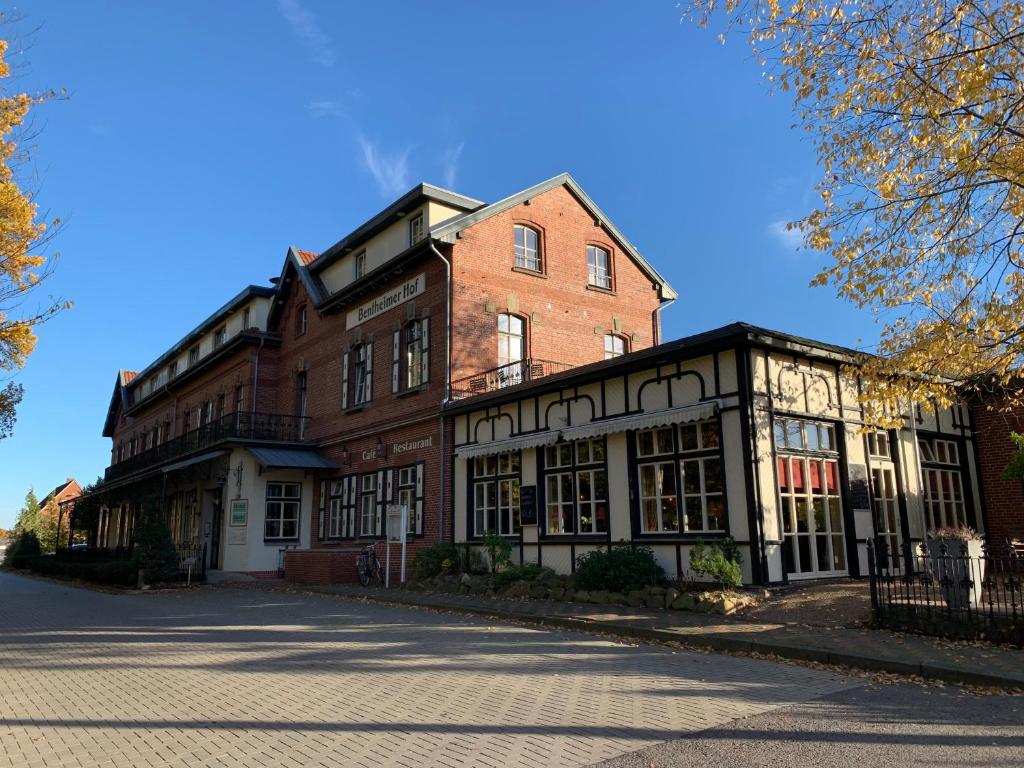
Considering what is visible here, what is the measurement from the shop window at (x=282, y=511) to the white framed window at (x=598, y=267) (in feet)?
38.6

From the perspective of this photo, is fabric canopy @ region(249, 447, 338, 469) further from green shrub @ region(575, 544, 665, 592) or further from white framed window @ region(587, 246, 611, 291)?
green shrub @ region(575, 544, 665, 592)

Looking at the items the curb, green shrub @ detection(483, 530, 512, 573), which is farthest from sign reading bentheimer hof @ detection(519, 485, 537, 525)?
the curb

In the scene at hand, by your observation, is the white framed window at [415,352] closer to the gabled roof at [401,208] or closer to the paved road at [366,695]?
the gabled roof at [401,208]

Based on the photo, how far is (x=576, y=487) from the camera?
15.4 m

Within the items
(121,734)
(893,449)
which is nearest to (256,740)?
(121,734)

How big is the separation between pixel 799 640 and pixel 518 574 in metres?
7.09

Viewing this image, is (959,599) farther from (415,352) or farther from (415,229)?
(415,229)

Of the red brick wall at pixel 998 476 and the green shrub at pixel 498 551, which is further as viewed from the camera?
the green shrub at pixel 498 551

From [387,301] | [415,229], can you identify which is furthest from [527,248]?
[387,301]

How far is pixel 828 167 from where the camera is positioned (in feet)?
36.5

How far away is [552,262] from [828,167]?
11.2 meters

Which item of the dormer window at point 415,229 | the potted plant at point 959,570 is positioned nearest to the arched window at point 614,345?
the dormer window at point 415,229

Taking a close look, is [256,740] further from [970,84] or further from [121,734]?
[970,84]

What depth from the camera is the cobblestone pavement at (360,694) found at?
5.10 meters
